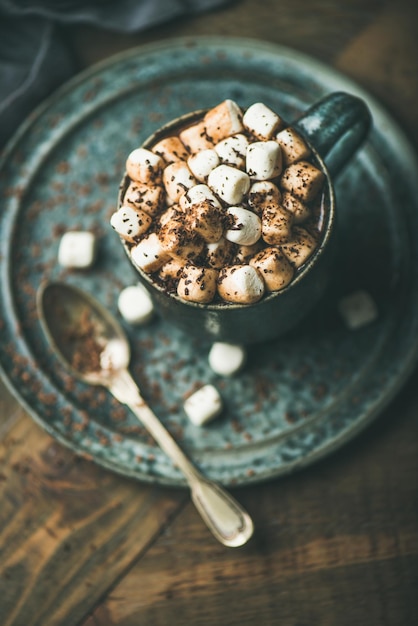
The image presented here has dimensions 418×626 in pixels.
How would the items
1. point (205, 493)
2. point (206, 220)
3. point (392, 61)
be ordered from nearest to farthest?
point (206, 220)
point (205, 493)
point (392, 61)

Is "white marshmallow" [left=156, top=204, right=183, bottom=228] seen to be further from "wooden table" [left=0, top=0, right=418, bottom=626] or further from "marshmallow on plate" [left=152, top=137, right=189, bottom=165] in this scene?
"wooden table" [left=0, top=0, right=418, bottom=626]

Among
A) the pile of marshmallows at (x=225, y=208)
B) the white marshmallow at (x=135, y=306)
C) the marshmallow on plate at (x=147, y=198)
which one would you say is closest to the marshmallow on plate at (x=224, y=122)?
the pile of marshmallows at (x=225, y=208)

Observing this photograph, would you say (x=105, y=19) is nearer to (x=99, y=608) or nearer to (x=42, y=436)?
(x=42, y=436)

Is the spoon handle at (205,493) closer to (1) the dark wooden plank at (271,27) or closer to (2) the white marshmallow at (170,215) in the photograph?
(2) the white marshmallow at (170,215)

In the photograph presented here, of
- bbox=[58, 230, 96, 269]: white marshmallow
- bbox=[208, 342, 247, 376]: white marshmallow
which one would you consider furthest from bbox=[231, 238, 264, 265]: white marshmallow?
bbox=[58, 230, 96, 269]: white marshmallow

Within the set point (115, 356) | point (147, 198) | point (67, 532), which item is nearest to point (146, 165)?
point (147, 198)

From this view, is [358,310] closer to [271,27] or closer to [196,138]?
[196,138]

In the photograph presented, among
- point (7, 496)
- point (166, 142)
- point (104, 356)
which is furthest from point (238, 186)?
point (7, 496)
